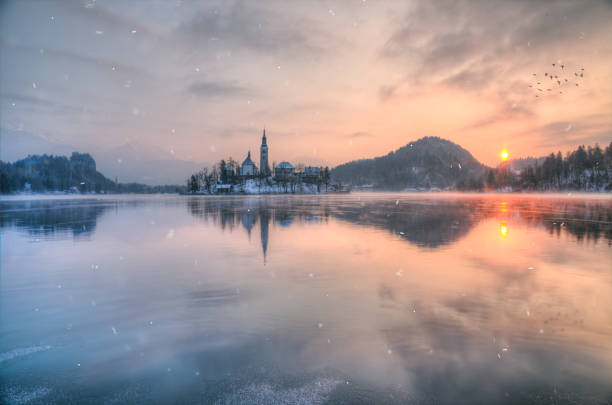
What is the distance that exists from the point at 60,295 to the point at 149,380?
623 cm

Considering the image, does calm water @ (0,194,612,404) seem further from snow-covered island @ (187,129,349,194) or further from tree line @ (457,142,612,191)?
tree line @ (457,142,612,191)

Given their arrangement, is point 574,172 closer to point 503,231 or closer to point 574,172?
point 574,172

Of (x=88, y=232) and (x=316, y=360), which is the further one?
(x=88, y=232)

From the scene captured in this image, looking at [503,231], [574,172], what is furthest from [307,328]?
[574,172]

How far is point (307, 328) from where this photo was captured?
6.79 meters

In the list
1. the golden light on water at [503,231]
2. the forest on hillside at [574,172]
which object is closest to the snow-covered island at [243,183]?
the forest on hillside at [574,172]

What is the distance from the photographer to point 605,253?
48.5 ft

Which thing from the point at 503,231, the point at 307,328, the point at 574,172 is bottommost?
the point at 503,231

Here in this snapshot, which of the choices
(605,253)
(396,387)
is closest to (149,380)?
(396,387)

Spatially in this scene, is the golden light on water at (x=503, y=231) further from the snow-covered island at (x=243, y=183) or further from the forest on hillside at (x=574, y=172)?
the forest on hillside at (x=574, y=172)

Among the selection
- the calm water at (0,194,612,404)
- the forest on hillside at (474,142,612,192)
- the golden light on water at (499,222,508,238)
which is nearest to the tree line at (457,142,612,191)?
the forest on hillside at (474,142,612,192)

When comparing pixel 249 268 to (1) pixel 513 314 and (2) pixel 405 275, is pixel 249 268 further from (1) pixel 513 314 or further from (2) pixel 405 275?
(1) pixel 513 314

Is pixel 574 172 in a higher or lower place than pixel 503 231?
higher

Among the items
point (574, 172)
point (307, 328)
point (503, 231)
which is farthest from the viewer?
point (574, 172)
